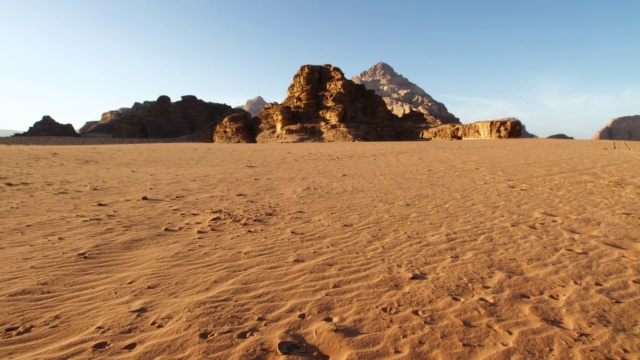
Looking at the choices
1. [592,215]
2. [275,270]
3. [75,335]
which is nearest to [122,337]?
[75,335]

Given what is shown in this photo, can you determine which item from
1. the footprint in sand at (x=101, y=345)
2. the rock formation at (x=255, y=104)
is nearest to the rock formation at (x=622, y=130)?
the footprint in sand at (x=101, y=345)

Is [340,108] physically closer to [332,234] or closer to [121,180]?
[121,180]

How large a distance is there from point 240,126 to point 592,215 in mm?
33900

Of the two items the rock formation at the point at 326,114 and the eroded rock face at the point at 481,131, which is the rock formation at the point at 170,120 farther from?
the eroded rock face at the point at 481,131

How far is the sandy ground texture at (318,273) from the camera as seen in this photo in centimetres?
259

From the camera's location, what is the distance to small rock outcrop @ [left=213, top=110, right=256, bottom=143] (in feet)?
118

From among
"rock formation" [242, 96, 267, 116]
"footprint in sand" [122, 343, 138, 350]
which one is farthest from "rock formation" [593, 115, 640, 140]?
"rock formation" [242, 96, 267, 116]

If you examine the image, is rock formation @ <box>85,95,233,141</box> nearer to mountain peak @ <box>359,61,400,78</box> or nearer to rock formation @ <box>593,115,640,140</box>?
rock formation @ <box>593,115,640,140</box>

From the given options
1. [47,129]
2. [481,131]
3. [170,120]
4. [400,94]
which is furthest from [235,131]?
[400,94]

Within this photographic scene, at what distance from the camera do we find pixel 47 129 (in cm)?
4281

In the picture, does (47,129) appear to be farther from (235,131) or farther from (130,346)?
(130,346)

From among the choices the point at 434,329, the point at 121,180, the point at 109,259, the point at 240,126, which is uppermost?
the point at 240,126

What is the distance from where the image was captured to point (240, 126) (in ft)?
119

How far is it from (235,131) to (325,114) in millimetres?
10237
